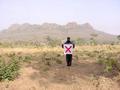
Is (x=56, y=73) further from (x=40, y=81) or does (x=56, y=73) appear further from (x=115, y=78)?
(x=115, y=78)

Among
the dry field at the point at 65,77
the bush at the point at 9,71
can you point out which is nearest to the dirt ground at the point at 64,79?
the dry field at the point at 65,77

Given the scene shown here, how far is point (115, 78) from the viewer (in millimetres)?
14406

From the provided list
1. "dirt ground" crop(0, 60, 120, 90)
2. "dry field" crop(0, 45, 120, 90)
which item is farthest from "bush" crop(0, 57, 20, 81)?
"dirt ground" crop(0, 60, 120, 90)

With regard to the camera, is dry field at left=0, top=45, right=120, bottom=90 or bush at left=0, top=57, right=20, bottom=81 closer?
dry field at left=0, top=45, right=120, bottom=90

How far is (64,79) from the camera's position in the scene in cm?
1466

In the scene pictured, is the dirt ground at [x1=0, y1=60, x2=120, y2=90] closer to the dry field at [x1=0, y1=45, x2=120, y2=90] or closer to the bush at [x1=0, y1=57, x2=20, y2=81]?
the dry field at [x1=0, y1=45, x2=120, y2=90]

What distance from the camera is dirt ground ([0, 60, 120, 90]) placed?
13.1m

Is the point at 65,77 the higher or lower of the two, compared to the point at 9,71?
lower

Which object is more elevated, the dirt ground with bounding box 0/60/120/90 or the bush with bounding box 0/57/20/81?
the bush with bounding box 0/57/20/81

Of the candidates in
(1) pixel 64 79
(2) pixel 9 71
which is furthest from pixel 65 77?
(2) pixel 9 71

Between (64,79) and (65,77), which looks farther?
(65,77)

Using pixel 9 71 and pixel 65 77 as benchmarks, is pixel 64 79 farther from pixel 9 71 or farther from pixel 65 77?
pixel 9 71

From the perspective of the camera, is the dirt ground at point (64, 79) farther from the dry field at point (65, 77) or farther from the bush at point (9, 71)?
the bush at point (9, 71)

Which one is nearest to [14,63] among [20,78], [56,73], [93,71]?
[20,78]
